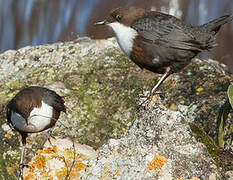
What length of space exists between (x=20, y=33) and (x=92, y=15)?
6.20ft

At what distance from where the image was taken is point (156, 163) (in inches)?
93.6

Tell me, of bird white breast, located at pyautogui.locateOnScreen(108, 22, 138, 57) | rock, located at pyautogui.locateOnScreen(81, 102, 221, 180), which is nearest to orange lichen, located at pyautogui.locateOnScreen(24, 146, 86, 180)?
rock, located at pyautogui.locateOnScreen(81, 102, 221, 180)

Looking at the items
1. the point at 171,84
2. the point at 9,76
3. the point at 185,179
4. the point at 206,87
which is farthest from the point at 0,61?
the point at 185,179

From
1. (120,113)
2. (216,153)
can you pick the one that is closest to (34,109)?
(120,113)

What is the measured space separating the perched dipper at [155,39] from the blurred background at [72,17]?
4.04 meters

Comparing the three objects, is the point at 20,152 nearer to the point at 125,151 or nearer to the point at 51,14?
the point at 125,151

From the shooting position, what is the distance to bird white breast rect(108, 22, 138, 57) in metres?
3.05

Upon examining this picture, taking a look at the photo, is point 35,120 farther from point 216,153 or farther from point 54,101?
point 216,153

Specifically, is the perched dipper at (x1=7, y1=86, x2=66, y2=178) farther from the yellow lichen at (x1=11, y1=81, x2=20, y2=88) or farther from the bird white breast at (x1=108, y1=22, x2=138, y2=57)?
the bird white breast at (x1=108, y1=22, x2=138, y2=57)

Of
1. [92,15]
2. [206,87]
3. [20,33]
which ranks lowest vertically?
[20,33]

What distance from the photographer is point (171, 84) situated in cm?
426

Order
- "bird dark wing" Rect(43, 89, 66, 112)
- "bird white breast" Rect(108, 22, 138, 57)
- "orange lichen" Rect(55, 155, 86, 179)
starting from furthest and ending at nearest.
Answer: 1. "bird dark wing" Rect(43, 89, 66, 112)
2. "bird white breast" Rect(108, 22, 138, 57)
3. "orange lichen" Rect(55, 155, 86, 179)

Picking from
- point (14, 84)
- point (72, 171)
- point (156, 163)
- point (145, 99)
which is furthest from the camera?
point (14, 84)

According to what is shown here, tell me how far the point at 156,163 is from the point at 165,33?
1.12 metres
